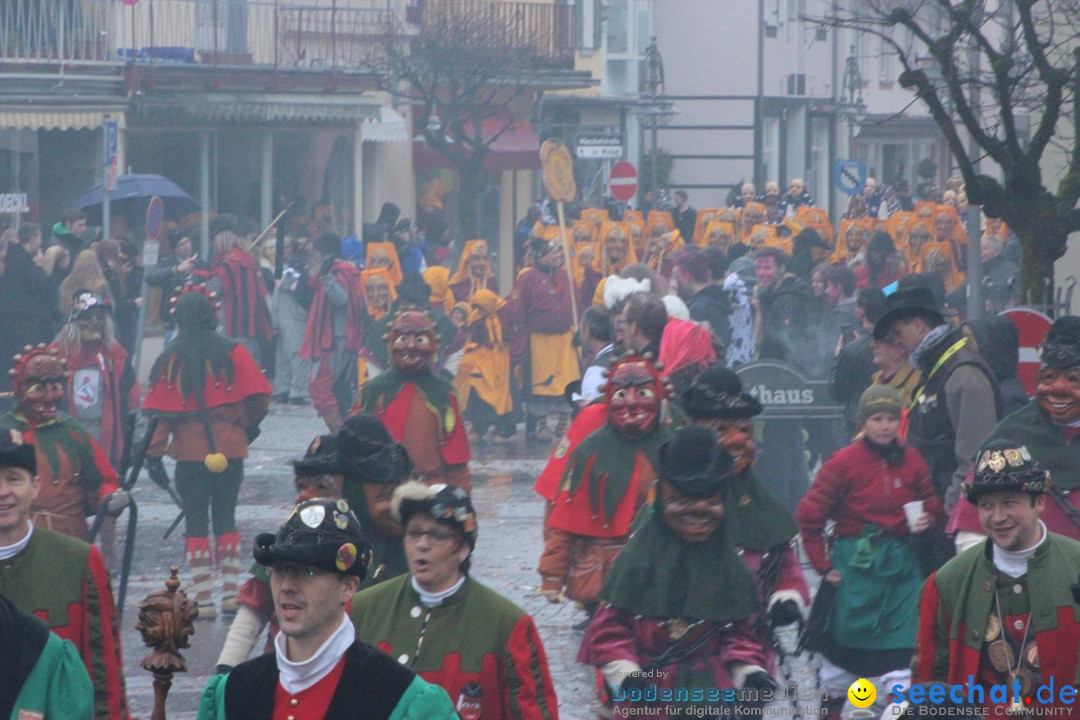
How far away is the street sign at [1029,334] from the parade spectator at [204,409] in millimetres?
4218

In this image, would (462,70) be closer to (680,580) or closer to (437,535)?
(680,580)

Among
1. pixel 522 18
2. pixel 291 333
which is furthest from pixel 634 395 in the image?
pixel 522 18

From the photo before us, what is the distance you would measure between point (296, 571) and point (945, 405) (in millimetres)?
4284

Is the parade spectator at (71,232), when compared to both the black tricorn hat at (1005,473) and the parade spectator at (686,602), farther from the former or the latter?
the black tricorn hat at (1005,473)

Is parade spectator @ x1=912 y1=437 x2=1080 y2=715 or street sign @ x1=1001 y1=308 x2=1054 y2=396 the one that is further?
street sign @ x1=1001 y1=308 x2=1054 y2=396

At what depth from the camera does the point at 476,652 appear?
15.8ft

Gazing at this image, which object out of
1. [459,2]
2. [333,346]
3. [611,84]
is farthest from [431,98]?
[333,346]

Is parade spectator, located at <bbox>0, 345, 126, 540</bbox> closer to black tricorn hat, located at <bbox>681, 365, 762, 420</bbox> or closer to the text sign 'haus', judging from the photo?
black tricorn hat, located at <bbox>681, 365, 762, 420</bbox>

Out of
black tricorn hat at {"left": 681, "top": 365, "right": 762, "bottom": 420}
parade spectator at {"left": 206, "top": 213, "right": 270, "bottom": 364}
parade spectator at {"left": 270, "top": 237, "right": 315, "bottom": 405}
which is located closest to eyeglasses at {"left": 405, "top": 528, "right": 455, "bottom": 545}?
black tricorn hat at {"left": 681, "top": 365, "right": 762, "bottom": 420}

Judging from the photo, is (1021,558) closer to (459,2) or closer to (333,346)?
(333,346)

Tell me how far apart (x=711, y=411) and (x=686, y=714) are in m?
1.45

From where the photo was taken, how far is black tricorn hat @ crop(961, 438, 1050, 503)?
4961 millimetres

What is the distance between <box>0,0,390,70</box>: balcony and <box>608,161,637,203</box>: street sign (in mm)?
6898

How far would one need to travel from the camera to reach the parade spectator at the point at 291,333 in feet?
64.6
